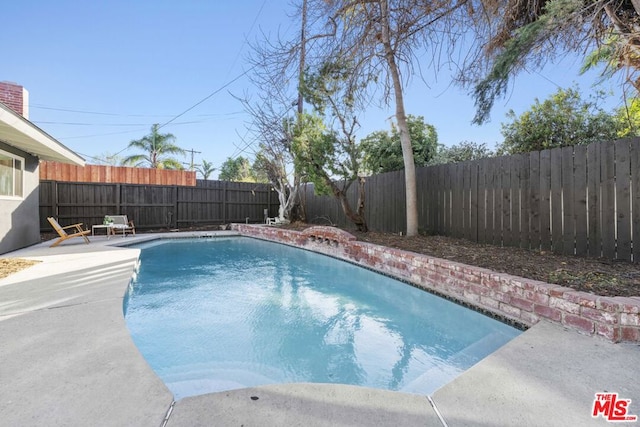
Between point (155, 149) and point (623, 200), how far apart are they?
72.0 ft

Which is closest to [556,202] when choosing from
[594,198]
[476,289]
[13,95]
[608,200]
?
[594,198]

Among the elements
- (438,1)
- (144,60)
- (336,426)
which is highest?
(144,60)

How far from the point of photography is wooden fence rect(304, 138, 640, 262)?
4.03m

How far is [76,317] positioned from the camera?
2.81m

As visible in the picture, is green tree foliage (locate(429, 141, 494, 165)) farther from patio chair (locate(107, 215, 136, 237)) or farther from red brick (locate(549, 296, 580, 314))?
patio chair (locate(107, 215, 136, 237))

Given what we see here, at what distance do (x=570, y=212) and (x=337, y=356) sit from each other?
13.6 ft

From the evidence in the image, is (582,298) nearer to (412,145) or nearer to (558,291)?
(558,291)

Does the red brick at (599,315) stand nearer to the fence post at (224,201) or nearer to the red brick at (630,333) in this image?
the red brick at (630,333)

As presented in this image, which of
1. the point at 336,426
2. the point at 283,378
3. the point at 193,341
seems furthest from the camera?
the point at 193,341

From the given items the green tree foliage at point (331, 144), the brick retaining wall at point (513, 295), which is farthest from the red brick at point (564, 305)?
the green tree foliage at point (331, 144)

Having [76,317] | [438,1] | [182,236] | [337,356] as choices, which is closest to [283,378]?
[337,356]

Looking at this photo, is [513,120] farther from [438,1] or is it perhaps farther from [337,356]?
[337,356]

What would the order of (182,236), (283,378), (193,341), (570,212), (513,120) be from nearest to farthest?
1. (283,378)
2. (193,341)
3. (570,212)
4. (513,120)
5. (182,236)

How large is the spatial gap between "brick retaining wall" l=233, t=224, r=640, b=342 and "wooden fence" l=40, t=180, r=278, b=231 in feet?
30.4
